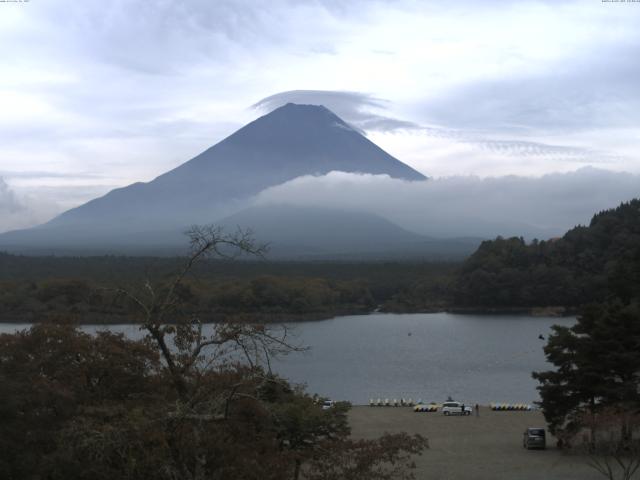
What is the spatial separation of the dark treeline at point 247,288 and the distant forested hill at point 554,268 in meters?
2.53

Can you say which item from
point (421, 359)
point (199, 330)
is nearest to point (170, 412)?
point (199, 330)

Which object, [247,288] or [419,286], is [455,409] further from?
[419,286]

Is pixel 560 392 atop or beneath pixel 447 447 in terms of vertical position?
atop

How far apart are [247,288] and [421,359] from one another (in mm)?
15464

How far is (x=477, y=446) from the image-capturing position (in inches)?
506

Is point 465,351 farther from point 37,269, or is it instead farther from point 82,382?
point 37,269

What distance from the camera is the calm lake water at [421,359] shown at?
21.0m

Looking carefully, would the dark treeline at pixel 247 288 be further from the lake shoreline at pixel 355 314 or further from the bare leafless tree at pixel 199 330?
the bare leafless tree at pixel 199 330

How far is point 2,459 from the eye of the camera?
231 inches

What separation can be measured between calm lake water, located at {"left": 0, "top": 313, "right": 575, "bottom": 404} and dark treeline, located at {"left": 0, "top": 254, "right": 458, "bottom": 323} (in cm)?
237

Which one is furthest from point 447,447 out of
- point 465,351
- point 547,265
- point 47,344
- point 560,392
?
point 547,265

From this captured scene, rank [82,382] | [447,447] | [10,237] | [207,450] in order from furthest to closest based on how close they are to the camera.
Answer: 1. [10,237]
2. [447,447]
3. [82,382]
4. [207,450]

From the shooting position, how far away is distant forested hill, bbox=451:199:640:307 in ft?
141

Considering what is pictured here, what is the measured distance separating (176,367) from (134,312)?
50 centimetres
